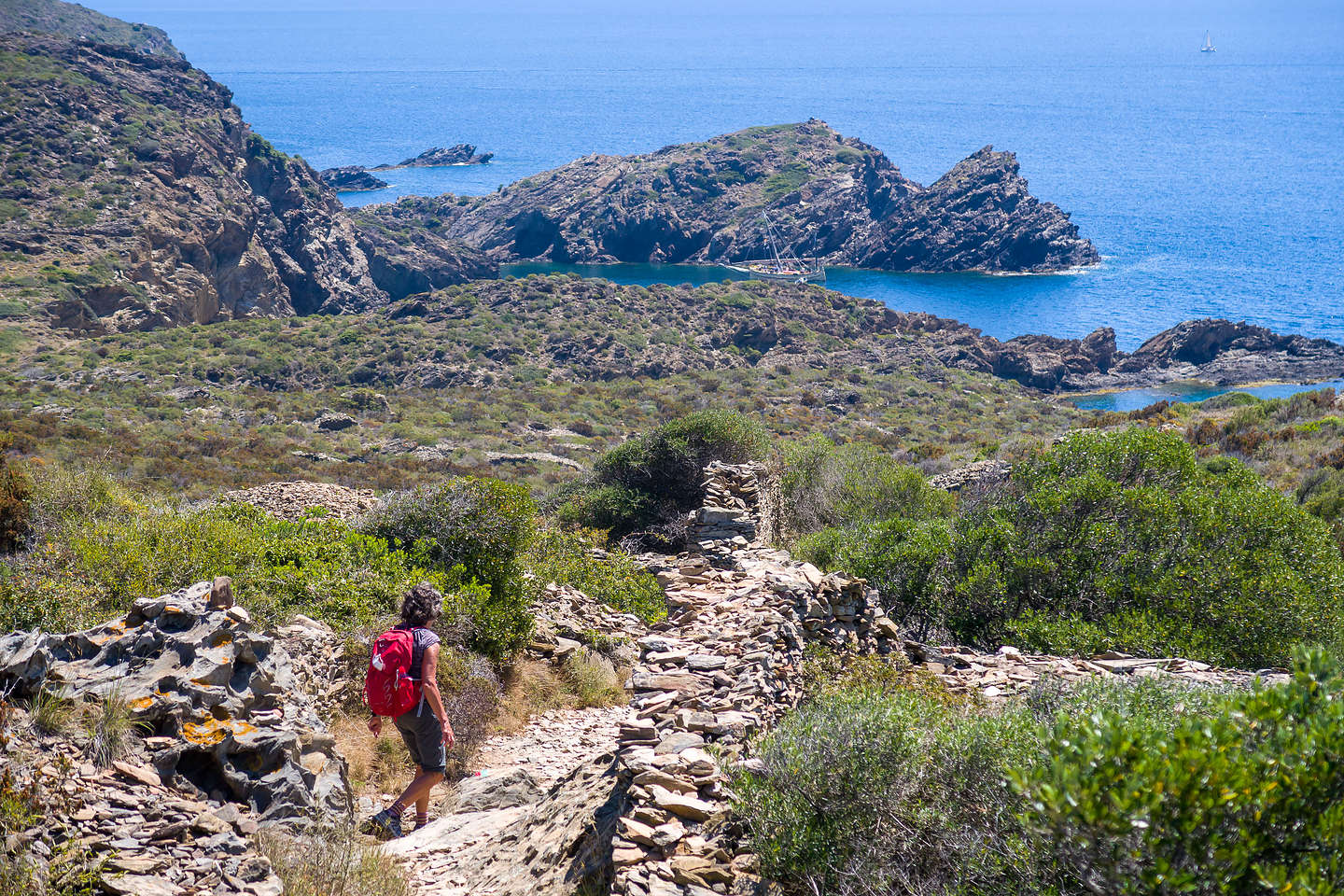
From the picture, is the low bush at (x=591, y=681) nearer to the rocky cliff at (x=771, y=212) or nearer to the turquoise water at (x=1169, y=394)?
the turquoise water at (x=1169, y=394)

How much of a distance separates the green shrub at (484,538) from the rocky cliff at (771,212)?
93391 millimetres

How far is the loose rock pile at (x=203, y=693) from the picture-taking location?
5.05 meters

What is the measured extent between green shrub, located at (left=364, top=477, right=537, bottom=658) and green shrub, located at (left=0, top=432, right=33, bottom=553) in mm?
4080

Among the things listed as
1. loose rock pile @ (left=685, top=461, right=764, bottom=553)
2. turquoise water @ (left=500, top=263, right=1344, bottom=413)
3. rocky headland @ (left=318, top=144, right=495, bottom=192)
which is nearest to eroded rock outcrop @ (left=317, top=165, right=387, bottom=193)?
rocky headland @ (left=318, top=144, right=495, bottom=192)

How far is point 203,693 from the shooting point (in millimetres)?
5398

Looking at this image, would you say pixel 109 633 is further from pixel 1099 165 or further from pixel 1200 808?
pixel 1099 165

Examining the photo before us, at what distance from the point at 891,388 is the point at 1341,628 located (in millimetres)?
44240

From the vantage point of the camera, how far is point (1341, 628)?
845 centimetres

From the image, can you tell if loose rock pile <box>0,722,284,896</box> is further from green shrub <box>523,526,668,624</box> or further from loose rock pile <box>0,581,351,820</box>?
green shrub <box>523,526,668,624</box>

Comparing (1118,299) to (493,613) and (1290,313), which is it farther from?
(493,613)

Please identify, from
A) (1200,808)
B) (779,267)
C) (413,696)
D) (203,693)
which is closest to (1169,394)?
(779,267)

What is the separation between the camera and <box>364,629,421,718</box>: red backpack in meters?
5.76

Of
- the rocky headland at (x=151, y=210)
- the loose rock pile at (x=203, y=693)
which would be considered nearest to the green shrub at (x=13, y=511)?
the loose rock pile at (x=203, y=693)

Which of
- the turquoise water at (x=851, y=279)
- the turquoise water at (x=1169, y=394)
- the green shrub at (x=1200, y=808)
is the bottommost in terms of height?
the turquoise water at (x=1169, y=394)
